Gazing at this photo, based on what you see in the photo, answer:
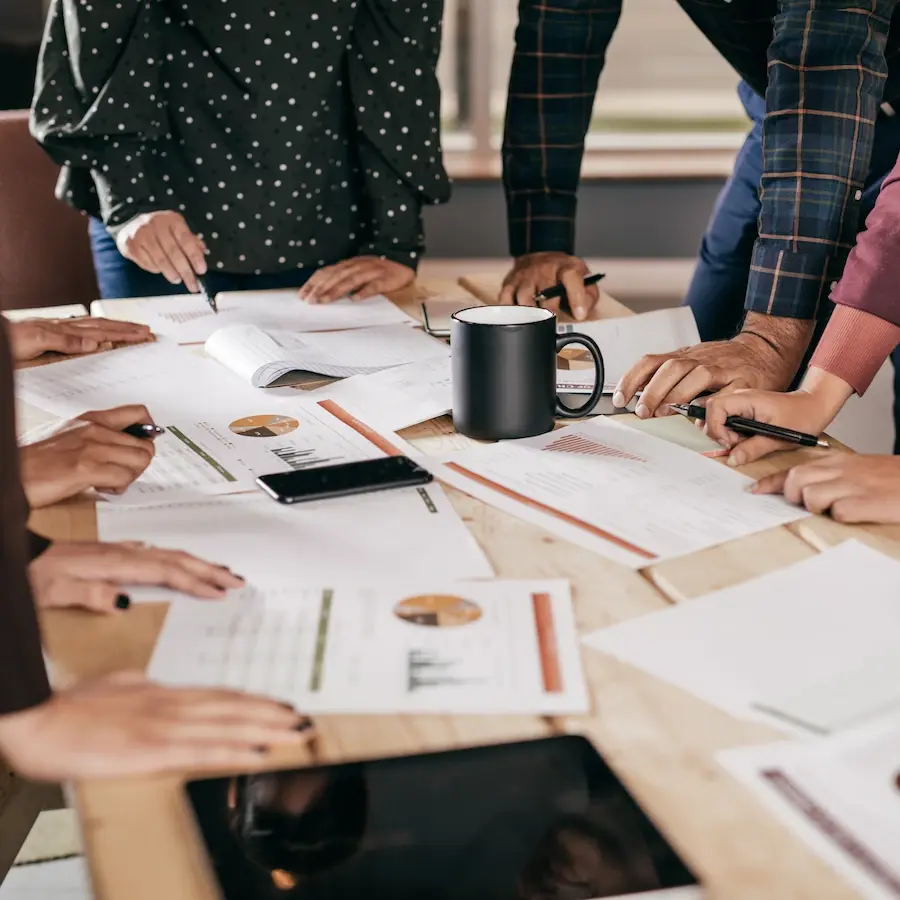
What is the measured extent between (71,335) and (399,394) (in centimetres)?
47

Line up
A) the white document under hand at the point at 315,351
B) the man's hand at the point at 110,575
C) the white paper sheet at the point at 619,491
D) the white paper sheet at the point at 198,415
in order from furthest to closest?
the white document under hand at the point at 315,351
the white paper sheet at the point at 198,415
the white paper sheet at the point at 619,491
the man's hand at the point at 110,575

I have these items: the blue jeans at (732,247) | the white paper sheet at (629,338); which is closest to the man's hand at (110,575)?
the white paper sheet at (629,338)

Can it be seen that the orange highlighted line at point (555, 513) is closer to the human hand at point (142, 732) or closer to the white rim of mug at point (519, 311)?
the white rim of mug at point (519, 311)

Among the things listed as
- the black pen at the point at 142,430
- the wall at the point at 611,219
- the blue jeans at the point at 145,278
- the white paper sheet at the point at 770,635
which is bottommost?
the wall at the point at 611,219

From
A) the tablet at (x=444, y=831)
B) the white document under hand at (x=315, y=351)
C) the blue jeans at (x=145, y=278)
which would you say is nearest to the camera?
the tablet at (x=444, y=831)

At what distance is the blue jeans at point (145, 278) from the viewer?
1.83 m

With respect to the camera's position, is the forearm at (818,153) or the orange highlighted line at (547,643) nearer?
the orange highlighted line at (547,643)

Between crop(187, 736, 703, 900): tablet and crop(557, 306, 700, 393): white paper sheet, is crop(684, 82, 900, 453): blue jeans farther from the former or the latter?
crop(187, 736, 703, 900): tablet

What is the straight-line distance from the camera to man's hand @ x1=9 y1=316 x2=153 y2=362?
1.43m

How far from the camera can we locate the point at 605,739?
63 centimetres

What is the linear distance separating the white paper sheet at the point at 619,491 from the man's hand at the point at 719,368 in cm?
7

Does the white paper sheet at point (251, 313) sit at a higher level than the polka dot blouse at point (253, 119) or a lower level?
lower

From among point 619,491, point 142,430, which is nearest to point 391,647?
point 619,491

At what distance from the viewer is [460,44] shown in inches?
153
